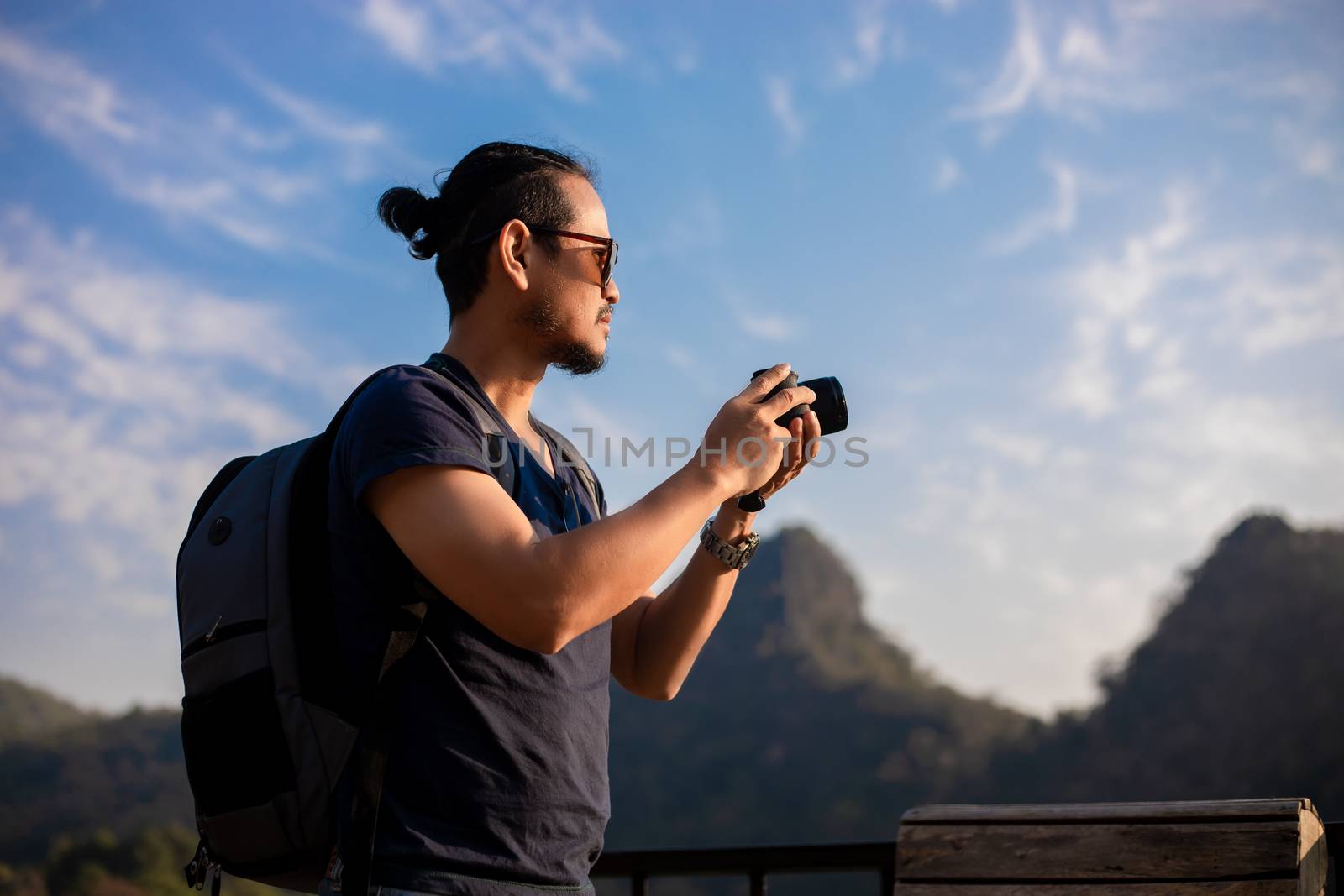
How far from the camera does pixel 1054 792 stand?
4625cm

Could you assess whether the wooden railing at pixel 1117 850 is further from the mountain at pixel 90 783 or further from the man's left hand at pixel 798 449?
the mountain at pixel 90 783

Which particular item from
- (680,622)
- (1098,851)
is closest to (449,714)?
(680,622)

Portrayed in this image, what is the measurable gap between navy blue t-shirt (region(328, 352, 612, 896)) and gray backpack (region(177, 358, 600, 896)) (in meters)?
0.03

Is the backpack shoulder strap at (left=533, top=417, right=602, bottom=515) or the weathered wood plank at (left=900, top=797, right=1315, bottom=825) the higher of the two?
the backpack shoulder strap at (left=533, top=417, right=602, bottom=515)

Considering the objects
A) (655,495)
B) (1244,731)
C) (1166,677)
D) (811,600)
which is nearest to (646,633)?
(655,495)

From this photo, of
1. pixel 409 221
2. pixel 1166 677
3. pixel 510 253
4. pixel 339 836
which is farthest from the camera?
pixel 1166 677

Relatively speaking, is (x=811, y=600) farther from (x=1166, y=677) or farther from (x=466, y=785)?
(x=466, y=785)

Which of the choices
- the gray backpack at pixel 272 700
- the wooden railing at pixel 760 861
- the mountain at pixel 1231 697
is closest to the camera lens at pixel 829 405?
the gray backpack at pixel 272 700

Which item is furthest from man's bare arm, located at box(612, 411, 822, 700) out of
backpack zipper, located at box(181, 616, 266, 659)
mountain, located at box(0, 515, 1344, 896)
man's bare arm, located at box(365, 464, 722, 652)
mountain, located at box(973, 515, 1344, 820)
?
mountain, located at box(973, 515, 1344, 820)

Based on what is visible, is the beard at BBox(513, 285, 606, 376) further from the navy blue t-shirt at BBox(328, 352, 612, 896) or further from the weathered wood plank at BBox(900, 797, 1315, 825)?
the weathered wood plank at BBox(900, 797, 1315, 825)

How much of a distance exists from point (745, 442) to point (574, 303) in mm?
386

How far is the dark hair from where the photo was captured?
6.03 feet

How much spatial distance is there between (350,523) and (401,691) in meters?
0.22

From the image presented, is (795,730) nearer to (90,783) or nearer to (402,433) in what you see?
(90,783)
